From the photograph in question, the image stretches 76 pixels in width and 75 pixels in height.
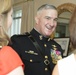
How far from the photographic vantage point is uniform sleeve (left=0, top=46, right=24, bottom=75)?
3.13 feet

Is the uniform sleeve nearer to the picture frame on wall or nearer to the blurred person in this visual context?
the blurred person

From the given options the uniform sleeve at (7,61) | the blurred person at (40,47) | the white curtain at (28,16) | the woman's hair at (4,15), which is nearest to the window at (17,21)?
the white curtain at (28,16)

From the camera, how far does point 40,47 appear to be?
74.3 inches

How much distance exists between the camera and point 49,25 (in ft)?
6.72

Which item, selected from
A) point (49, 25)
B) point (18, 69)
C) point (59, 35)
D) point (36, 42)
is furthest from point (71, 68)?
point (59, 35)

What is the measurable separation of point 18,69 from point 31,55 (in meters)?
0.87

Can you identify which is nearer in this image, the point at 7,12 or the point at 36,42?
the point at 7,12

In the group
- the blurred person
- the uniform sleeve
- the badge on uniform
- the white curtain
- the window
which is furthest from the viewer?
the window

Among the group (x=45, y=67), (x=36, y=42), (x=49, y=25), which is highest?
(x=49, y=25)

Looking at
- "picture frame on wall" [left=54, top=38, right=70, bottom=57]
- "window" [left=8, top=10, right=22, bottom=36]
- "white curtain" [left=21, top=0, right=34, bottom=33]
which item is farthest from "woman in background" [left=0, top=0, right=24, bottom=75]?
"window" [left=8, top=10, right=22, bottom=36]

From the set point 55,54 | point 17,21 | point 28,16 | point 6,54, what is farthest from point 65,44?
point 6,54

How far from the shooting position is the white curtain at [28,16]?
436cm

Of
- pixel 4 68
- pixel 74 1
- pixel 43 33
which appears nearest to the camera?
pixel 4 68

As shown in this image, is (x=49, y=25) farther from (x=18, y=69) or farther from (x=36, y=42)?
(x=18, y=69)
